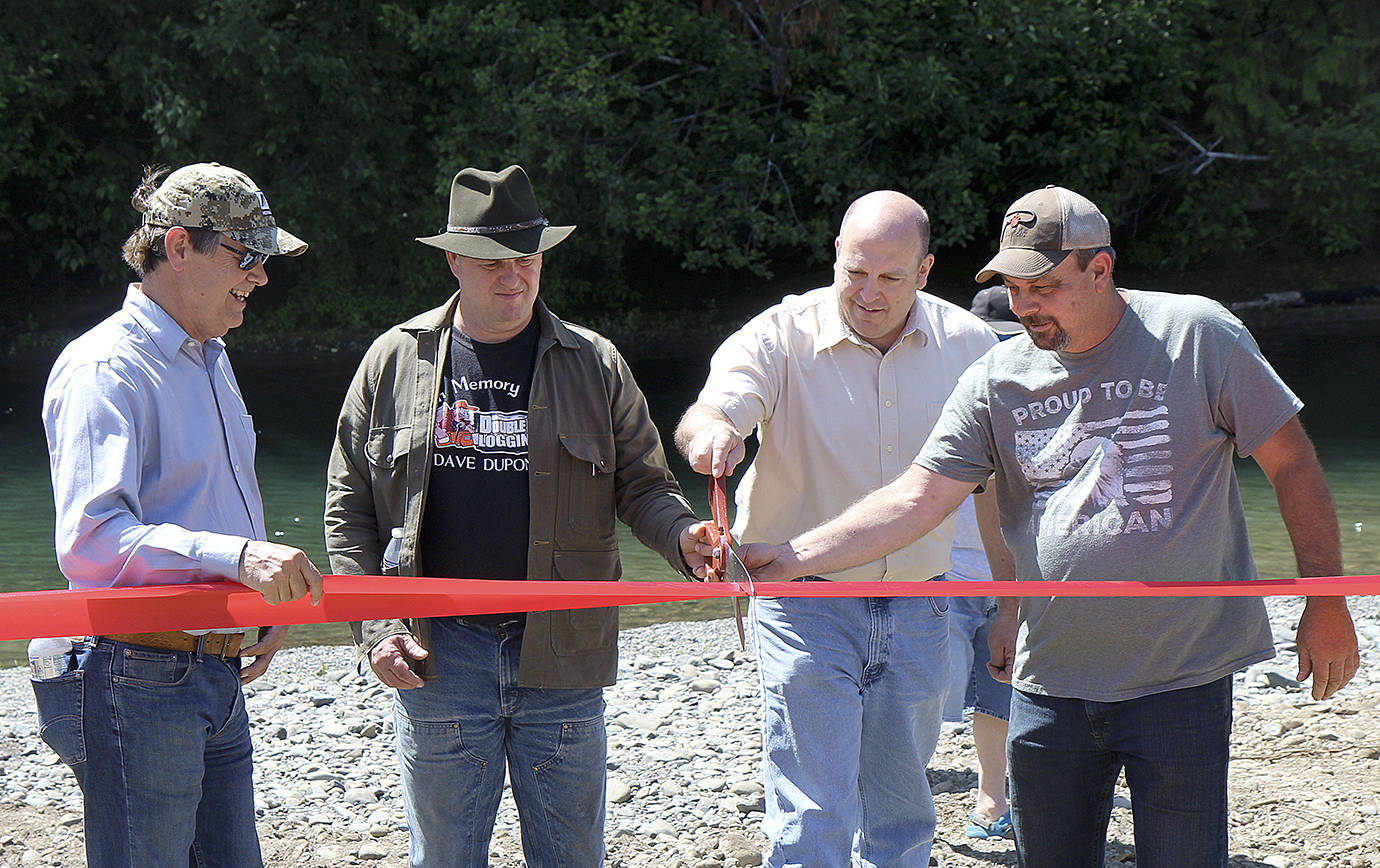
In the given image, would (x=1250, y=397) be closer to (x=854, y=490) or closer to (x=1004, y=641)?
(x=1004, y=641)

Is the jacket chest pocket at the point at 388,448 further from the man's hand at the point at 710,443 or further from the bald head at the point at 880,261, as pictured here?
the bald head at the point at 880,261

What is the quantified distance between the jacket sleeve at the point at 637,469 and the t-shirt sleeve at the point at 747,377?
19cm

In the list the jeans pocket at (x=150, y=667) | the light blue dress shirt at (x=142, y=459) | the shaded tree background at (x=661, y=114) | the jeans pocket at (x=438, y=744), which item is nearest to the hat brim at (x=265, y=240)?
the light blue dress shirt at (x=142, y=459)

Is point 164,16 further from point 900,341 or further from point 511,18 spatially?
point 900,341

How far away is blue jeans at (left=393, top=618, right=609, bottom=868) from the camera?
3.37 m

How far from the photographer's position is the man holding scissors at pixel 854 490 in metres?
3.57

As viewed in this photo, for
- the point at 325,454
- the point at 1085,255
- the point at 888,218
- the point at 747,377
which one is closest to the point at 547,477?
the point at 747,377

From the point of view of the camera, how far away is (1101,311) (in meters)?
3.10

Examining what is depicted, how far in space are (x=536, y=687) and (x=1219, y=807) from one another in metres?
1.67

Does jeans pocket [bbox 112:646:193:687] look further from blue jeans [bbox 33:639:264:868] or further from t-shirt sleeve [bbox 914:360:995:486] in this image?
t-shirt sleeve [bbox 914:360:995:486]

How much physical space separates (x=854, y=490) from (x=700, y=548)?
59cm

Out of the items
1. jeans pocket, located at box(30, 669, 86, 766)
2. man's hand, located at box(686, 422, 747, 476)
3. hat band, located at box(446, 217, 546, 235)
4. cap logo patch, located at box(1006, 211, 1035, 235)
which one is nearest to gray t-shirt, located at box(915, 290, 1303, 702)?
cap logo patch, located at box(1006, 211, 1035, 235)

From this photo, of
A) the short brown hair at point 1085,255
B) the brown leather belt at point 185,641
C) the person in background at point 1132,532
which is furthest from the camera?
the short brown hair at point 1085,255

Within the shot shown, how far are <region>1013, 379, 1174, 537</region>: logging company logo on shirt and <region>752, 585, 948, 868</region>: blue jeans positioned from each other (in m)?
0.70
